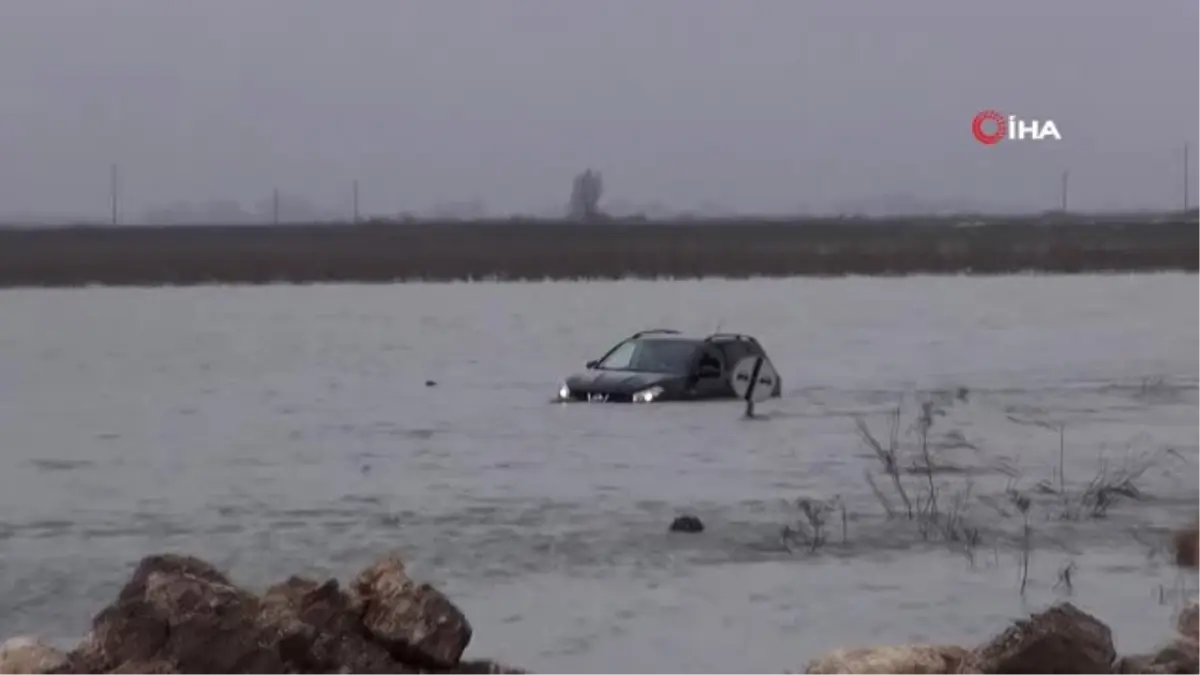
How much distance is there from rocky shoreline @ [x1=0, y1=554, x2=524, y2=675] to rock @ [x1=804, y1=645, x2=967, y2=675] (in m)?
1.64

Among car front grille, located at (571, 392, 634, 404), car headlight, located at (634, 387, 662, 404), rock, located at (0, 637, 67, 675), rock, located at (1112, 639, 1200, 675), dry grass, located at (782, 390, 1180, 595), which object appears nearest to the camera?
rock, located at (0, 637, 67, 675)

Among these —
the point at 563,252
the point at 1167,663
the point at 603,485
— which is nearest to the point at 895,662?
the point at 1167,663

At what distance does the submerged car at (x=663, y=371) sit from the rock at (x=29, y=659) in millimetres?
21720

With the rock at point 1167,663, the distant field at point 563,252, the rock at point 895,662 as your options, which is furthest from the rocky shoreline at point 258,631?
the distant field at point 563,252

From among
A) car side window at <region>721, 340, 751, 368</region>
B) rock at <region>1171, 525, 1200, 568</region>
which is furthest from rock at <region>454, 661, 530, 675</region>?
car side window at <region>721, 340, 751, 368</region>

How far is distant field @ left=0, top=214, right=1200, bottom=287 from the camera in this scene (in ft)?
329

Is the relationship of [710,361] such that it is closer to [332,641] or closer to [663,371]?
[663,371]

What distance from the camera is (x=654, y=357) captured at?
32406 millimetres

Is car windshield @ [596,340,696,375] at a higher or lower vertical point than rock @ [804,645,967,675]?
lower

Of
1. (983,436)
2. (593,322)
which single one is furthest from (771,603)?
(593,322)

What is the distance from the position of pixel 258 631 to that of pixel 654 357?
23.7 metres

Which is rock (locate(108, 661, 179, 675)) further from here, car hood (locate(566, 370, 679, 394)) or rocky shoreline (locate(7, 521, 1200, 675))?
car hood (locate(566, 370, 679, 394))

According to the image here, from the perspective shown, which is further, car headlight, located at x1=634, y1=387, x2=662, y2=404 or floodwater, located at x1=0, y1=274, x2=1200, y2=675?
car headlight, located at x1=634, y1=387, x2=662, y2=404

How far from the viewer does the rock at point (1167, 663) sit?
9398mm
